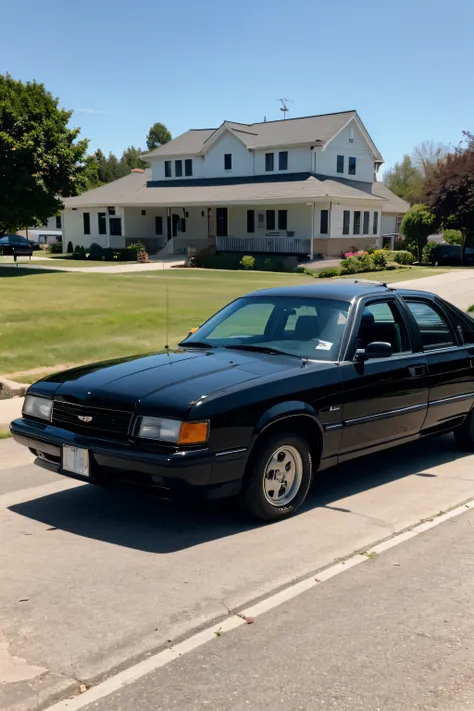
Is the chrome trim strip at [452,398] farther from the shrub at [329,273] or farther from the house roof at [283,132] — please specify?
the house roof at [283,132]

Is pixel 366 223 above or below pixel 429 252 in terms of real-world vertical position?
above

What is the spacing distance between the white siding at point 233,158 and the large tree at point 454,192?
11.9 metres

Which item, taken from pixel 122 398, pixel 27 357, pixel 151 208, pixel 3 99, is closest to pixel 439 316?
pixel 122 398

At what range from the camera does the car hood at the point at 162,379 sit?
4.74 m

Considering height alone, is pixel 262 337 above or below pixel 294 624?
above

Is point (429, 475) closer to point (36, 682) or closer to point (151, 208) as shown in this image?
point (36, 682)

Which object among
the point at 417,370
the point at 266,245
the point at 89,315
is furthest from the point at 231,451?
the point at 266,245

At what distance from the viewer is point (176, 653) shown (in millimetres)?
3432

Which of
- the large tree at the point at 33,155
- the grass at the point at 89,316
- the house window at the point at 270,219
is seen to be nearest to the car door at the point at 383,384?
the grass at the point at 89,316

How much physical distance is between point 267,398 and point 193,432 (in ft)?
2.05

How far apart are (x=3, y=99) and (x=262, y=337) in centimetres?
2919

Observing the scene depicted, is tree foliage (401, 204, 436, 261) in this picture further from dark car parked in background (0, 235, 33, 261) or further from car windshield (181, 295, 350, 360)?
car windshield (181, 295, 350, 360)

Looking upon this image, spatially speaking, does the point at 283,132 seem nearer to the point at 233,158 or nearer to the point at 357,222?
the point at 233,158

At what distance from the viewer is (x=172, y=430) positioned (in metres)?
4.61
